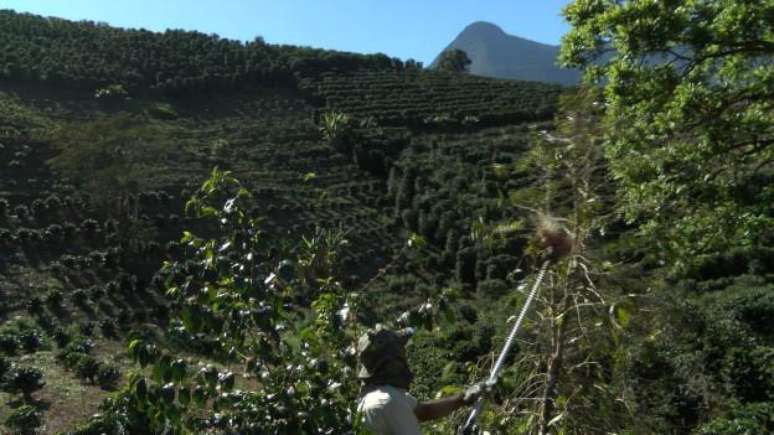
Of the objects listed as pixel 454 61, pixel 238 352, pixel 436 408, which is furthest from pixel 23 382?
pixel 454 61

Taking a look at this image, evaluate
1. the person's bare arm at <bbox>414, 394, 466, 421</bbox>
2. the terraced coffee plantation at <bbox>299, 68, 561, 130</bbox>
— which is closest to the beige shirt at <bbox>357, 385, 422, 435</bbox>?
the person's bare arm at <bbox>414, 394, 466, 421</bbox>

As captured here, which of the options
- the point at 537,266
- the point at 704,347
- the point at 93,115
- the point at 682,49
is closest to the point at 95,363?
the point at 704,347

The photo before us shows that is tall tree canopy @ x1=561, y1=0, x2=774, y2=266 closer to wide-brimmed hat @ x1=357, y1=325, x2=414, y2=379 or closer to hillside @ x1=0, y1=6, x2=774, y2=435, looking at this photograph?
hillside @ x1=0, y1=6, x2=774, y2=435

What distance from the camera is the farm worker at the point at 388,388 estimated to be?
235 centimetres

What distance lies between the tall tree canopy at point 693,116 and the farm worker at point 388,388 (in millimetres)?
4854

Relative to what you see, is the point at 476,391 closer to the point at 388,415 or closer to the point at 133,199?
the point at 388,415

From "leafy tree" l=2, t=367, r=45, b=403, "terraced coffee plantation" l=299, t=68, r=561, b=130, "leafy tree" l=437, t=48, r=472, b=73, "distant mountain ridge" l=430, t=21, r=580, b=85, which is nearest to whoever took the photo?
"leafy tree" l=2, t=367, r=45, b=403

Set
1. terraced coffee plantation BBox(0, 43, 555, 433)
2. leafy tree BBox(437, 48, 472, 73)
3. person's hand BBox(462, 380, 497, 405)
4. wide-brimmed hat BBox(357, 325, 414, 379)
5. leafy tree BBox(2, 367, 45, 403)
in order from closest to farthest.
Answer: wide-brimmed hat BBox(357, 325, 414, 379) → person's hand BBox(462, 380, 497, 405) → leafy tree BBox(2, 367, 45, 403) → terraced coffee plantation BBox(0, 43, 555, 433) → leafy tree BBox(437, 48, 472, 73)

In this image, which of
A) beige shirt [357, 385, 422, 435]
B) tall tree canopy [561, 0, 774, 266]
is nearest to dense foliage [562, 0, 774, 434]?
tall tree canopy [561, 0, 774, 266]

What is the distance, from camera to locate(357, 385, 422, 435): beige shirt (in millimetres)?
2338

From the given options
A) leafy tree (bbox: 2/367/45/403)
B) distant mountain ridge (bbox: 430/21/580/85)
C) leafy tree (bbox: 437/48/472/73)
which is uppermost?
distant mountain ridge (bbox: 430/21/580/85)

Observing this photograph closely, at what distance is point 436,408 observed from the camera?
2.68 metres

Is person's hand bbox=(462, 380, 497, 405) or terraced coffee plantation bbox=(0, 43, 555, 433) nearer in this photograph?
person's hand bbox=(462, 380, 497, 405)

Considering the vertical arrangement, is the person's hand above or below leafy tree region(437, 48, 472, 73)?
below
